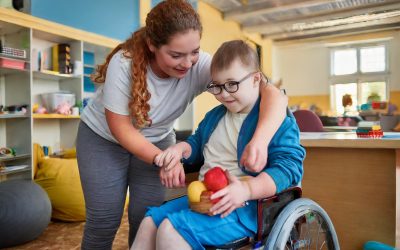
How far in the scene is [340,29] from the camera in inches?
330

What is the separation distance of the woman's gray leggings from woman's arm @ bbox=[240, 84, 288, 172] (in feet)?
1.59

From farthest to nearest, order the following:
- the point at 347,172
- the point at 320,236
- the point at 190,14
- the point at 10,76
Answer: the point at 10,76 < the point at 347,172 < the point at 320,236 < the point at 190,14

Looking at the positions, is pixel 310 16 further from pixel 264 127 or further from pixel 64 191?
pixel 264 127

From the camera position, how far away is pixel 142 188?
4.29 feet

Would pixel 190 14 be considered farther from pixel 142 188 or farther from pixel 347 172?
pixel 347 172

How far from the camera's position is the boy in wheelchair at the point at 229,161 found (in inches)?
34.9

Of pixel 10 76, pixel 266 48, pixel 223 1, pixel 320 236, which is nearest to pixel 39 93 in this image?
pixel 10 76

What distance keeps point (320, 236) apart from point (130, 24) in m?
3.88

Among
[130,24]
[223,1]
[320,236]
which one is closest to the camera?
[320,236]

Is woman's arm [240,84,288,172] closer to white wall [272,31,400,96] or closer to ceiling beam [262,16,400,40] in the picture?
ceiling beam [262,16,400,40]

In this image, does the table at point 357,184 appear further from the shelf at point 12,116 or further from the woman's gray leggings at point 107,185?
the shelf at point 12,116

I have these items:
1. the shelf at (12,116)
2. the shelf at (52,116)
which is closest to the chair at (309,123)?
the shelf at (52,116)

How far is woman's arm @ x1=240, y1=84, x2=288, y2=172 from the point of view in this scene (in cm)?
92

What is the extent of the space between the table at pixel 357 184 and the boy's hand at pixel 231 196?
2.81ft
